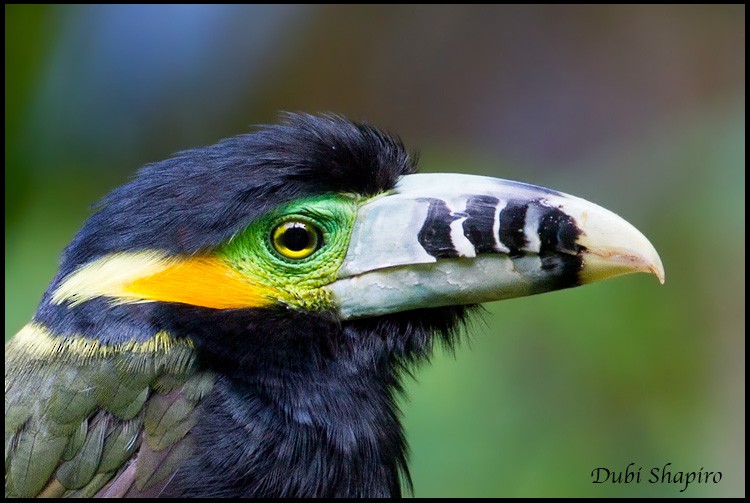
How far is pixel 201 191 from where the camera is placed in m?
2.16

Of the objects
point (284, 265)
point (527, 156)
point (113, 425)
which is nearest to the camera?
point (113, 425)

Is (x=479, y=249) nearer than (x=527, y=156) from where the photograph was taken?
Yes

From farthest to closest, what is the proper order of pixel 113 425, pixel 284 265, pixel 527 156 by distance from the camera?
pixel 527 156
pixel 284 265
pixel 113 425

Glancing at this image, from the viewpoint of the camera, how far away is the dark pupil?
2.21m

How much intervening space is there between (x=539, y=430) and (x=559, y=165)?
2494 millimetres

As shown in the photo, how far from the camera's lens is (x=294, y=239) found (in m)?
2.22

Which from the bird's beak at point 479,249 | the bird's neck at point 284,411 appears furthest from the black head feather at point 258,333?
the bird's beak at point 479,249

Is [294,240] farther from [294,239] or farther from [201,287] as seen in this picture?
[201,287]

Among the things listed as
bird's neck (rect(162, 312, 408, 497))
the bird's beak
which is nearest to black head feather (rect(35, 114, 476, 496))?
bird's neck (rect(162, 312, 408, 497))

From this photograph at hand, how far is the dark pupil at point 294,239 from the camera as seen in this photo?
7.27ft

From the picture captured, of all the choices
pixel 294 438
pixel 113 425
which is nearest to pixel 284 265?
pixel 294 438

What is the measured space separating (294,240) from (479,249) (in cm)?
47

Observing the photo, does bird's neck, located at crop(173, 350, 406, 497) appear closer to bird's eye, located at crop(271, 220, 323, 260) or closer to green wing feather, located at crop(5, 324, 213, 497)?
green wing feather, located at crop(5, 324, 213, 497)

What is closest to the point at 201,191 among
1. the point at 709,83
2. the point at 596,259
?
the point at 596,259
